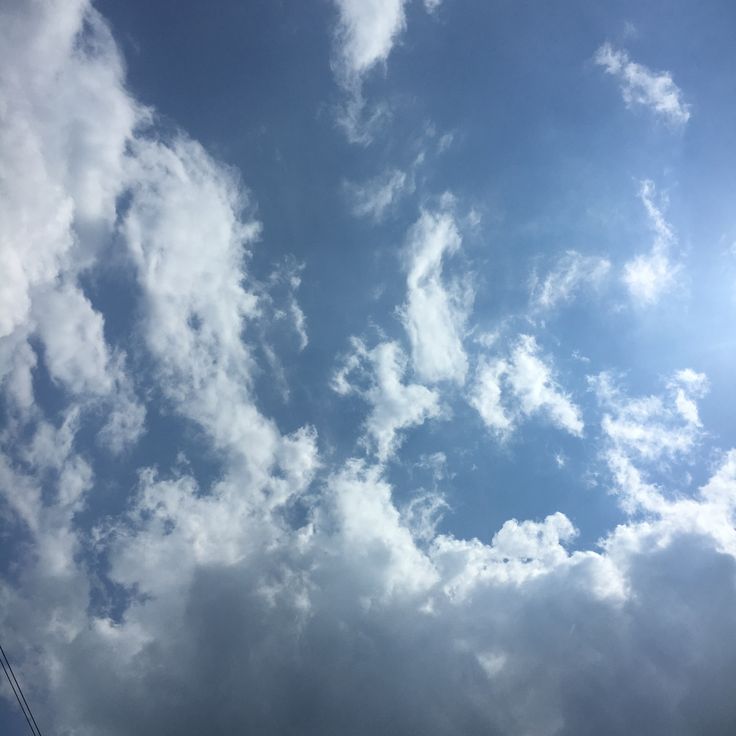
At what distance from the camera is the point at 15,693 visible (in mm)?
66562
